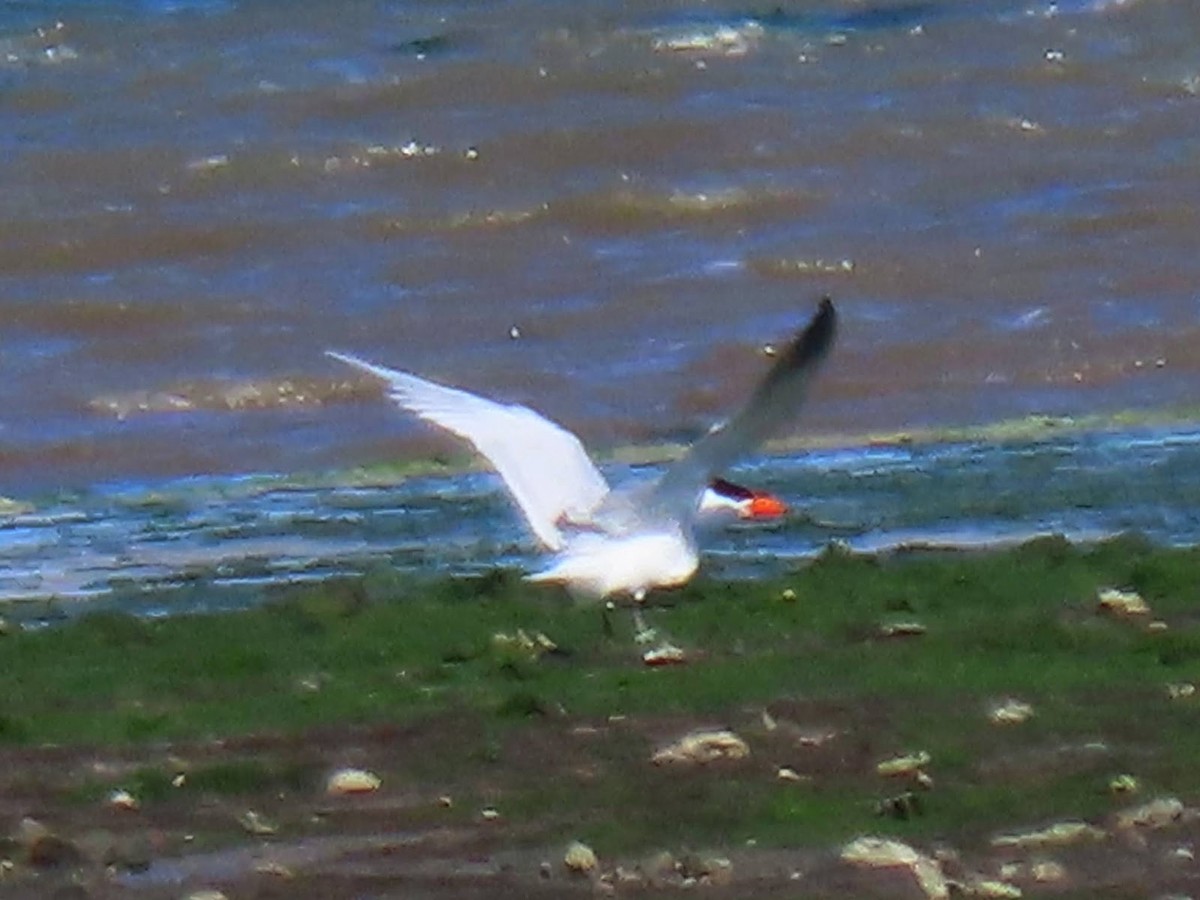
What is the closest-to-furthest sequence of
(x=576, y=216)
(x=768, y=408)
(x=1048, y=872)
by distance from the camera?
(x=1048, y=872)
(x=768, y=408)
(x=576, y=216)

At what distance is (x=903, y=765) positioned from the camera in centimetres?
732

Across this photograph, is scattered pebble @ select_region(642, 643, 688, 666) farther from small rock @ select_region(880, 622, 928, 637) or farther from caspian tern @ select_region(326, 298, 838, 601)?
small rock @ select_region(880, 622, 928, 637)

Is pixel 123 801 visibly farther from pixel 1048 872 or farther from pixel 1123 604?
pixel 1123 604

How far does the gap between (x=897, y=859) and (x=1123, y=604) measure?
9.36 feet

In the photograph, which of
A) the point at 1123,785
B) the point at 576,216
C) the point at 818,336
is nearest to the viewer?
the point at 1123,785

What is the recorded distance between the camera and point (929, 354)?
634 inches

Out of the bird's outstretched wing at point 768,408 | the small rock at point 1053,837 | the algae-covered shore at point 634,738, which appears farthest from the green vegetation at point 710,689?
the bird's outstretched wing at point 768,408

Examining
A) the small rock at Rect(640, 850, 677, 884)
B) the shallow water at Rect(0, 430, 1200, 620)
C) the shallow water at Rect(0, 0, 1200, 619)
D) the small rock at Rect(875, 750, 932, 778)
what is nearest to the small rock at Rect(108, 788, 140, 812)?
the small rock at Rect(640, 850, 677, 884)

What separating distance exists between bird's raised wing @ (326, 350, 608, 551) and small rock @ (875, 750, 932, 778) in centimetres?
214

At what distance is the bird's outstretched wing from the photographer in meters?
8.40

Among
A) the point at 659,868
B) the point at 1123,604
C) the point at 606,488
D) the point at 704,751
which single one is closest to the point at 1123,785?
the point at 704,751

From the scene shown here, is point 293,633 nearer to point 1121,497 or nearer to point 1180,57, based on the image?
point 1121,497

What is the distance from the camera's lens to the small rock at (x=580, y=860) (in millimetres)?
6484

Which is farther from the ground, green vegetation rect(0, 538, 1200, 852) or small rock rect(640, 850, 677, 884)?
green vegetation rect(0, 538, 1200, 852)
